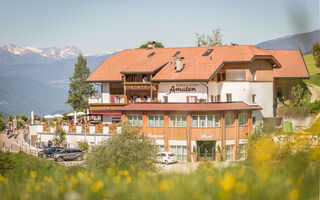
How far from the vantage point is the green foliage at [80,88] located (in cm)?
11094

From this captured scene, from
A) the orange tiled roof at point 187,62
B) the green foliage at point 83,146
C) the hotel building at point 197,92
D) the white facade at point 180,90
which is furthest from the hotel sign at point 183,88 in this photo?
the green foliage at point 83,146

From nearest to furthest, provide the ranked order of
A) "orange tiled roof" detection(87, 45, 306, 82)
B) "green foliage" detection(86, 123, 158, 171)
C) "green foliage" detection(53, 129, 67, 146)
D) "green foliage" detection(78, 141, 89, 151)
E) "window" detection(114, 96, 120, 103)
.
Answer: "green foliage" detection(86, 123, 158, 171), "orange tiled roof" detection(87, 45, 306, 82), "green foliage" detection(78, 141, 89, 151), "green foliage" detection(53, 129, 67, 146), "window" detection(114, 96, 120, 103)

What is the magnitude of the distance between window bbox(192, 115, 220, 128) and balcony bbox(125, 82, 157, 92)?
10.9 m

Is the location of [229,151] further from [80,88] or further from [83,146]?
[80,88]

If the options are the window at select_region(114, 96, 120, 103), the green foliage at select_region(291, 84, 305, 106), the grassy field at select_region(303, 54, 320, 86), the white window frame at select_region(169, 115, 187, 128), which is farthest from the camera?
the grassy field at select_region(303, 54, 320, 86)

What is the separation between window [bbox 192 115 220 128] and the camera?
48.6 meters

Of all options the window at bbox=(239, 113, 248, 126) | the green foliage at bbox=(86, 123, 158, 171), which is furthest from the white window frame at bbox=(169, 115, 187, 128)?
the green foliage at bbox=(86, 123, 158, 171)

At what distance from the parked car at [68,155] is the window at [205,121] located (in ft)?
42.3

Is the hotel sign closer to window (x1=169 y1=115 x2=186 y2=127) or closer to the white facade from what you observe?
the white facade

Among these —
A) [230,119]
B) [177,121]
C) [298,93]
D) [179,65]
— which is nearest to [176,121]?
[177,121]

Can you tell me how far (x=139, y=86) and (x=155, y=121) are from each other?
32.7 ft

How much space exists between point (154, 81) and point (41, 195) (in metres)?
47.8

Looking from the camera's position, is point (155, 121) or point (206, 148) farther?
point (155, 121)

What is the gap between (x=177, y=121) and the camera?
163 ft
